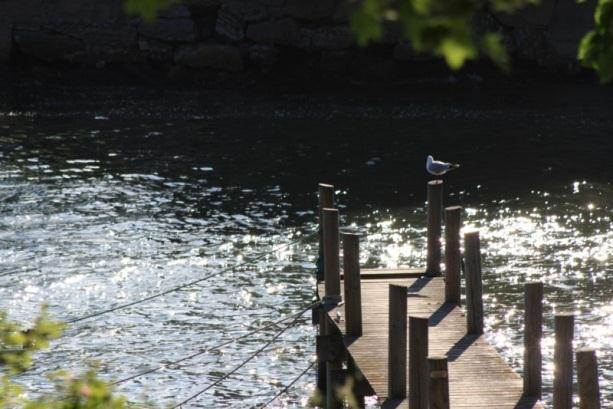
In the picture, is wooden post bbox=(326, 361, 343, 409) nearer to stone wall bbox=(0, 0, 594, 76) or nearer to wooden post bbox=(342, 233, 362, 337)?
wooden post bbox=(342, 233, 362, 337)

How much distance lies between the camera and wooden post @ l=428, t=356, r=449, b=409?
28.1 ft

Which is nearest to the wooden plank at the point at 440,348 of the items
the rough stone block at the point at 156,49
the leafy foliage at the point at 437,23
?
the leafy foliage at the point at 437,23

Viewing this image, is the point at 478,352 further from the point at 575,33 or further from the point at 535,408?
the point at 575,33

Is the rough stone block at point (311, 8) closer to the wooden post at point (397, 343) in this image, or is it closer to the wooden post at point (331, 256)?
the wooden post at point (331, 256)

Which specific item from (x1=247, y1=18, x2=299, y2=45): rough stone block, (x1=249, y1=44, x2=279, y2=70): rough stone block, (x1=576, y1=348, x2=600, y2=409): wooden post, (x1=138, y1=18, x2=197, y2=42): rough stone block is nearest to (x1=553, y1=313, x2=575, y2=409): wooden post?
(x1=576, y1=348, x2=600, y2=409): wooden post

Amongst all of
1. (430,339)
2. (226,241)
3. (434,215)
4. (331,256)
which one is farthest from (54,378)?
(226,241)

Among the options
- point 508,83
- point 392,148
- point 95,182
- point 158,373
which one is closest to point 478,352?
point 158,373

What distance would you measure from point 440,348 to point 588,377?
9.59 ft

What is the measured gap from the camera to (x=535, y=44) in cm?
4128

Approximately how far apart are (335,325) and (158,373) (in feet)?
15.6

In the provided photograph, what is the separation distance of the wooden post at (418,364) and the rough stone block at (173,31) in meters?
32.6

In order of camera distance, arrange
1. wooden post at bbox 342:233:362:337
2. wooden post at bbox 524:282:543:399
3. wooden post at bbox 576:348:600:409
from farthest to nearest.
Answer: wooden post at bbox 342:233:362:337
wooden post at bbox 524:282:543:399
wooden post at bbox 576:348:600:409

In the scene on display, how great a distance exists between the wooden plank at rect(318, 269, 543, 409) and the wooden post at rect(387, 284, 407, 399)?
0.45ft

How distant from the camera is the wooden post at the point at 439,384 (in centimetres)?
857
